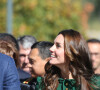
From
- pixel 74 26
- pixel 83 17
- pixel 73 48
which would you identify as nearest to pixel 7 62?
pixel 73 48

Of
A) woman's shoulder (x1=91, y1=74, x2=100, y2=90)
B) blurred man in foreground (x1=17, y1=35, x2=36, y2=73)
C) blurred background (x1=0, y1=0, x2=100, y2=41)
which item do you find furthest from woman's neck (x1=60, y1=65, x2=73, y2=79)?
blurred background (x1=0, y1=0, x2=100, y2=41)

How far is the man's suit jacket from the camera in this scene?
10.4 ft

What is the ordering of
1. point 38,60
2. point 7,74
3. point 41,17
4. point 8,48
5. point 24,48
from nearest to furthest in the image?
point 7,74, point 8,48, point 38,60, point 24,48, point 41,17

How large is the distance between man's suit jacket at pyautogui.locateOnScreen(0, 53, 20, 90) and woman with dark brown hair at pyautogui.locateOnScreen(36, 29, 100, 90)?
558 millimetres

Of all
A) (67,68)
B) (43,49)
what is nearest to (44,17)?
(43,49)

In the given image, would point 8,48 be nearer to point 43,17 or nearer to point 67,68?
point 67,68

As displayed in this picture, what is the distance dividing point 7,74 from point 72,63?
32.8 inches

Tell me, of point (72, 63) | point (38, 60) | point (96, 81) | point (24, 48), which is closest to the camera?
point (96, 81)

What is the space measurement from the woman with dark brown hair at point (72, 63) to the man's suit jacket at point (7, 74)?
558 mm

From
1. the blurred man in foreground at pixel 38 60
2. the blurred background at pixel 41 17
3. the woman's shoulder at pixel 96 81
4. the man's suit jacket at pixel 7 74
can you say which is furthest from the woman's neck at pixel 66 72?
the blurred background at pixel 41 17

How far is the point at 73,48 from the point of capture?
3.58 metres

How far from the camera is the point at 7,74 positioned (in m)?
3.18

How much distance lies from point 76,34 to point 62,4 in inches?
506

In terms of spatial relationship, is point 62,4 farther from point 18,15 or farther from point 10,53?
point 10,53
